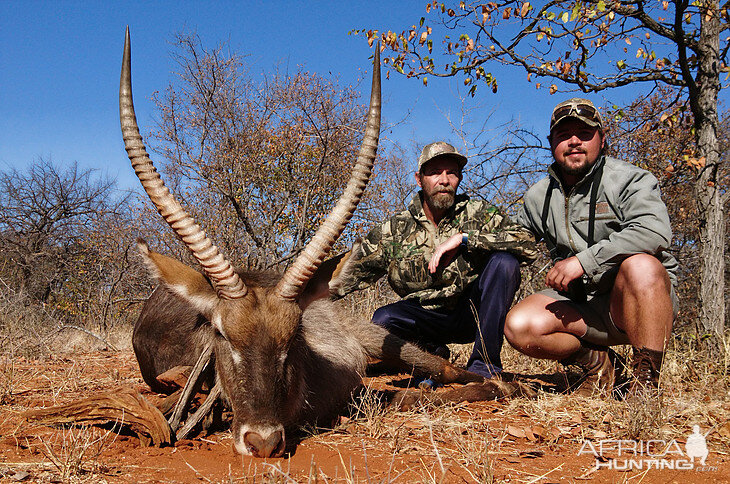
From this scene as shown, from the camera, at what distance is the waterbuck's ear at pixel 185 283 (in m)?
3.41

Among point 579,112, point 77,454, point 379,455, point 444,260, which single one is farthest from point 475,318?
Result: point 77,454

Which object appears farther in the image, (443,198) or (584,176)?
(443,198)

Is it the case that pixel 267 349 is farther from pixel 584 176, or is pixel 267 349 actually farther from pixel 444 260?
pixel 584 176

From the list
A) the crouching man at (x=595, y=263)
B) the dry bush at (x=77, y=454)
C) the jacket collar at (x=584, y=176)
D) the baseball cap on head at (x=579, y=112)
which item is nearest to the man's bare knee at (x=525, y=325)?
the crouching man at (x=595, y=263)

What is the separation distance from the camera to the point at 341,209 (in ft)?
11.2

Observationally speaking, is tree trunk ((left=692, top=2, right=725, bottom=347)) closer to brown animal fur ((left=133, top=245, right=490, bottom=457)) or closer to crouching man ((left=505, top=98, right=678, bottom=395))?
crouching man ((left=505, top=98, right=678, bottom=395))

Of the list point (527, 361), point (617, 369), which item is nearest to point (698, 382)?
point (617, 369)

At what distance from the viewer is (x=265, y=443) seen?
2.78 m

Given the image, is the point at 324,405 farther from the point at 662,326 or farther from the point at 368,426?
the point at 662,326

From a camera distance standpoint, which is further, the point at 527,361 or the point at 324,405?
the point at 527,361

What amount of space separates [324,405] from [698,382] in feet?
9.72

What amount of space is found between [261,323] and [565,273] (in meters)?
2.36

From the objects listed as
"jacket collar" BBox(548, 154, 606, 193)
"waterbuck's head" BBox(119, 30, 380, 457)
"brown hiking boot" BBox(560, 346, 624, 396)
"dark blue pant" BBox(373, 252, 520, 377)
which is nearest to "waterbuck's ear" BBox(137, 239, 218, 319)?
"waterbuck's head" BBox(119, 30, 380, 457)

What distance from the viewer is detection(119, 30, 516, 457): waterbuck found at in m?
2.97
